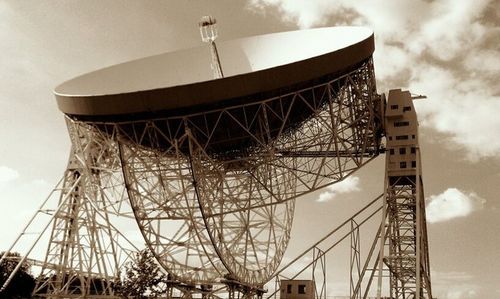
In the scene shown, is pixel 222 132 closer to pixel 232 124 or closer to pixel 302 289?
pixel 232 124

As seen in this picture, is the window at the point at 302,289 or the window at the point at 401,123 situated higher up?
the window at the point at 401,123

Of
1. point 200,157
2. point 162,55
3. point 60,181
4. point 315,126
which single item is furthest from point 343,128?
point 60,181

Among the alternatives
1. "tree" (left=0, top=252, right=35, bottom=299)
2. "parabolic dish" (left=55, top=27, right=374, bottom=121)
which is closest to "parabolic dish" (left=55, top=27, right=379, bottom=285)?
"parabolic dish" (left=55, top=27, right=374, bottom=121)

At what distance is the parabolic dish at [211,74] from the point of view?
18.2 meters

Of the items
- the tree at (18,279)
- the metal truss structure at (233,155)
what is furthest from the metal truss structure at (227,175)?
the tree at (18,279)

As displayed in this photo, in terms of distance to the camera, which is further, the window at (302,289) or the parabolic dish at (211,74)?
the window at (302,289)

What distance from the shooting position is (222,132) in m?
21.7

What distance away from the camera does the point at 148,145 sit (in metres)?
21.7

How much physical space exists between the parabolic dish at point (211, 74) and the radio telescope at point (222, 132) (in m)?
0.05

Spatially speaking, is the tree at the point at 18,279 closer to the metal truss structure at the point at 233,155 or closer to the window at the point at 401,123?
the metal truss structure at the point at 233,155

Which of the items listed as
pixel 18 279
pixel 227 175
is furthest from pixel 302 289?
pixel 18 279

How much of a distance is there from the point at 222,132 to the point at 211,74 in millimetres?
5697

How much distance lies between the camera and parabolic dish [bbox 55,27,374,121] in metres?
18.2

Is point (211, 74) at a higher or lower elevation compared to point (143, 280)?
higher
